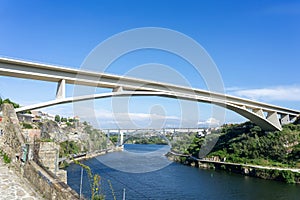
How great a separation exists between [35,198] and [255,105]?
17683 millimetres

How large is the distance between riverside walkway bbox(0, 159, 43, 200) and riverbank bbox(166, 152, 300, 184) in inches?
560

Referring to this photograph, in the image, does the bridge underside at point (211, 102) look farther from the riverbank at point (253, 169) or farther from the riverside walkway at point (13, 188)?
the riverside walkway at point (13, 188)

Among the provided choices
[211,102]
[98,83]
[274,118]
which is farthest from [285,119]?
[98,83]

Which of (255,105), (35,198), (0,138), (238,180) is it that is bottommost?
(238,180)

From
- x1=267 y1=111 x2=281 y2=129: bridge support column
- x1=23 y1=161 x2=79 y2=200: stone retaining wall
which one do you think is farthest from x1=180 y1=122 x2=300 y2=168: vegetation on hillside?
x1=23 y1=161 x2=79 y2=200: stone retaining wall

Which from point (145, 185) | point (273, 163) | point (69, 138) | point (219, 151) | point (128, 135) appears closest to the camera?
point (145, 185)

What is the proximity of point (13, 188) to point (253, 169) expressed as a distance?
50.7ft

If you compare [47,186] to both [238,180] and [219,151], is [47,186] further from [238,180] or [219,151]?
[219,151]

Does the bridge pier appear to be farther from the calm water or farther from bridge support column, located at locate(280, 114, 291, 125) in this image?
the calm water

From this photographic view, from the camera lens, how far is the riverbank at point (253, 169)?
13.9m

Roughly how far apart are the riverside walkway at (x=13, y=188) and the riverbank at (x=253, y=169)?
14220 millimetres

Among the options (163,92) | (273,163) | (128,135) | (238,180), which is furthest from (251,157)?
(128,135)

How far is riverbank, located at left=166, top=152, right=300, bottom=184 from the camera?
548 inches

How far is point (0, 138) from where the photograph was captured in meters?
4.41
